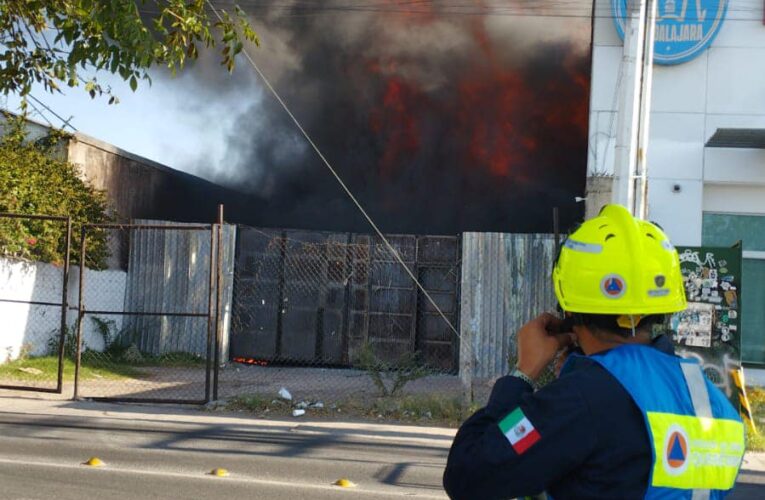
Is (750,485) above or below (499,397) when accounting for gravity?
below

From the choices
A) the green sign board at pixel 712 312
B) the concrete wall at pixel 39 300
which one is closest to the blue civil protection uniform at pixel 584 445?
the green sign board at pixel 712 312

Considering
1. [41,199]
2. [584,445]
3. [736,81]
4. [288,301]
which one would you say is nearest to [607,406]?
[584,445]

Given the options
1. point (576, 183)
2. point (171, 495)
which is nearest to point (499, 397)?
point (171, 495)

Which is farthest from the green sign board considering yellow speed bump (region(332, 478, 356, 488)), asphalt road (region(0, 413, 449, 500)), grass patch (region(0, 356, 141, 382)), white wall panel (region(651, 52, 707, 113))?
grass patch (region(0, 356, 141, 382))

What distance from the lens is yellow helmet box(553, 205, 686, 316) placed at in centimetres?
179

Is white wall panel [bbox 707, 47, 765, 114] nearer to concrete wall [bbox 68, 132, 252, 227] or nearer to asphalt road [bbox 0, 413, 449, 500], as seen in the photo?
asphalt road [bbox 0, 413, 449, 500]

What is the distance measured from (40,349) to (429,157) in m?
10.0

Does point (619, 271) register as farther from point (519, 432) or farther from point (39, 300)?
point (39, 300)

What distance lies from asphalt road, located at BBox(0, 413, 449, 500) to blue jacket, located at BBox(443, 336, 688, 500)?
5.16 m

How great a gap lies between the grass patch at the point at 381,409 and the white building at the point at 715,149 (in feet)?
18.1

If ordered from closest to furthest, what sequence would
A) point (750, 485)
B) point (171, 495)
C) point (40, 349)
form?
point (171, 495) → point (750, 485) → point (40, 349)

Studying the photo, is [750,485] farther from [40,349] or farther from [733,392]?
[40,349]

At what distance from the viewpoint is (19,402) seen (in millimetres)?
10867

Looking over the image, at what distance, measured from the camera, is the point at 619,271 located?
5.90 ft
